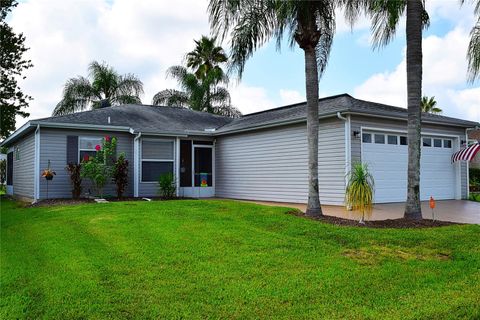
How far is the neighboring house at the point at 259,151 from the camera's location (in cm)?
1227

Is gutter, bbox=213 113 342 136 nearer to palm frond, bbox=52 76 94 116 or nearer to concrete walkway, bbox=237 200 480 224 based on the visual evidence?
concrete walkway, bbox=237 200 480 224

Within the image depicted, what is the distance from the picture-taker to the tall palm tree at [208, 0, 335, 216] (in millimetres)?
8961

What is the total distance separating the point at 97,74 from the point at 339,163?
815 inches

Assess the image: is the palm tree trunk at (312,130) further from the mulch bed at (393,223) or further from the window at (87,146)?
the window at (87,146)

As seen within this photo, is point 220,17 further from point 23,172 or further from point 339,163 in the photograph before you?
point 23,172

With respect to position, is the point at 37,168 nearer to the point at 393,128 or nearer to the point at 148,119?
the point at 148,119

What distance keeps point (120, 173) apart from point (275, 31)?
7699 mm

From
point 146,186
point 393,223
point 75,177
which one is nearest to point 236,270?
point 393,223

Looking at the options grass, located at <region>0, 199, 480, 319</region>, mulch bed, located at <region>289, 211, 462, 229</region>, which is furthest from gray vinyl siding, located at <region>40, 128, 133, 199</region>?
mulch bed, located at <region>289, 211, 462, 229</region>

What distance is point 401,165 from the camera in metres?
13.1

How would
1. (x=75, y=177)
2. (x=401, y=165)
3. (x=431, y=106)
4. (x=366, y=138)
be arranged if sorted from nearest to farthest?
(x=366, y=138) < (x=401, y=165) < (x=75, y=177) < (x=431, y=106)

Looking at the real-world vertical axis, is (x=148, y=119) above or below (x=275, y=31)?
below

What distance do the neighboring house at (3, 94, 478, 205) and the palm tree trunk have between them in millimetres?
2687

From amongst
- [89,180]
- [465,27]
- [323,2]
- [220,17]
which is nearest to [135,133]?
[89,180]
